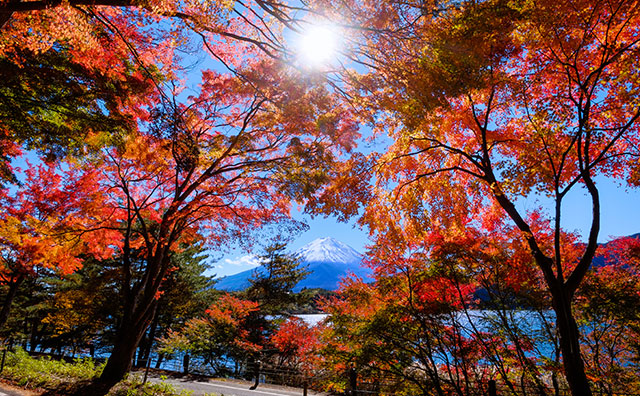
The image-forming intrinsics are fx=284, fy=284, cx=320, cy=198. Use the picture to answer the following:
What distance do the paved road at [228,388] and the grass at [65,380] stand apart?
1.28 meters

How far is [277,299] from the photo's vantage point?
17.4 meters

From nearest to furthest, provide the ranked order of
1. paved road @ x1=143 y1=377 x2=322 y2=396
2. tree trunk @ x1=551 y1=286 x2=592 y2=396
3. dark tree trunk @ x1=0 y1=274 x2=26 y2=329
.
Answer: tree trunk @ x1=551 y1=286 x2=592 y2=396
paved road @ x1=143 y1=377 x2=322 y2=396
dark tree trunk @ x1=0 y1=274 x2=26 y2=329

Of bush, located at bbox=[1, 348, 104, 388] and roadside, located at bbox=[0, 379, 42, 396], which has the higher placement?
bush, located at bbox=[1, 348, 104, 388]

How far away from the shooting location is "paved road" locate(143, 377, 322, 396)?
29.1ft

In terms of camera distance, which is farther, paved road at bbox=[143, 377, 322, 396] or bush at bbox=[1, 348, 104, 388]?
paved road at bbox=[143, 377, 322, 396]

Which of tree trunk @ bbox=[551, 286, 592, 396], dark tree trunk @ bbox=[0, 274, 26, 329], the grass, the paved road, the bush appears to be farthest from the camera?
dark tree trunk @ bbox=[0, 274, 26, 329]

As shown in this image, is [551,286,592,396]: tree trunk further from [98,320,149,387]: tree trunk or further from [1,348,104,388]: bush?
[1,348,104,388]: bush

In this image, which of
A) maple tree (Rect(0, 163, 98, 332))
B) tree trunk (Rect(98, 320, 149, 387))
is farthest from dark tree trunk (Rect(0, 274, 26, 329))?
tree trunk (Rect(98, 320, 149, 387))

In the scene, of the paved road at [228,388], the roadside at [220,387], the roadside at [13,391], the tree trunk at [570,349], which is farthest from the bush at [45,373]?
the tree trunk at [570,349]

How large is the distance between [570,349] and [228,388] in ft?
32.1

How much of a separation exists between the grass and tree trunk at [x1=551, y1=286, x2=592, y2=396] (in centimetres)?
807

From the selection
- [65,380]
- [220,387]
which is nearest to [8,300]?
[65,380]

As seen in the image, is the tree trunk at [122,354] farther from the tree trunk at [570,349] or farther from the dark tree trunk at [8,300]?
the tree trunk at [570,349]

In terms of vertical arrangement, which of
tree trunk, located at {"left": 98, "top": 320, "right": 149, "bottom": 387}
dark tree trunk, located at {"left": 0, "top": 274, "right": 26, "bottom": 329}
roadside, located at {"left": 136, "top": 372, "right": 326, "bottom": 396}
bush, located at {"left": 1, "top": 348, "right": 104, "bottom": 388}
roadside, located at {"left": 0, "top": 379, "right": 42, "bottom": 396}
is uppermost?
dark tree trunk, located at {"left": 0, "top": 274, "right": 26, "bottom": 329}
